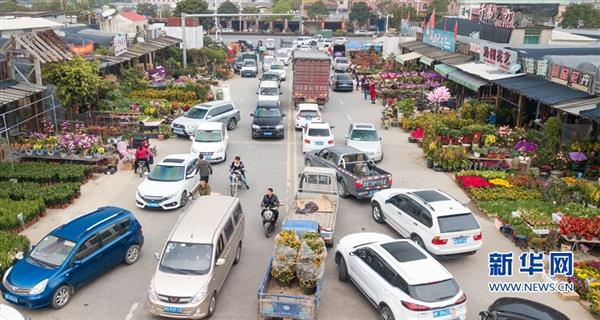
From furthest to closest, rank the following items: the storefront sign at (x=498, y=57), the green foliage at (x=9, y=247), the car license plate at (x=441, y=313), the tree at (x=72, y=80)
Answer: the storefront sign at (x=498, y=57)
the tree at (x=72, y=80)
the green foliage at (x=9, y=247)
the car license plate at (x=441, y=313)

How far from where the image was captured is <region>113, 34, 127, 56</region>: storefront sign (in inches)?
1409

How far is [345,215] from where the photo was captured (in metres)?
17.5

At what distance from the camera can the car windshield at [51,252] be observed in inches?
472

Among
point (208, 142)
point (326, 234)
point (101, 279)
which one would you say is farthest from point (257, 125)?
point (101, 279)

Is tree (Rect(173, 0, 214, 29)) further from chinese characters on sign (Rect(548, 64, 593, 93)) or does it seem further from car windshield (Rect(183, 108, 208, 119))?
chinese characters on sign (Rect(548, 64, 593, 93))

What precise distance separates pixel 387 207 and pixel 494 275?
12.3 feet

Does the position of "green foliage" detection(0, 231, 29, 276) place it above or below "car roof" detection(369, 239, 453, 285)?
below

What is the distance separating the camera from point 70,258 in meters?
12.0

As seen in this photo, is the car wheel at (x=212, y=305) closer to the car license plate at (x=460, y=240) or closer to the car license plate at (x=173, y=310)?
the car license plate at (x=173, y=310)

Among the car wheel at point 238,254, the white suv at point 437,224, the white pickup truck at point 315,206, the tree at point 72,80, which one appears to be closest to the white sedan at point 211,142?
the white pickup truck at point 315,206

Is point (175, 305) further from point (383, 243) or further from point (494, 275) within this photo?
point (494, 275)

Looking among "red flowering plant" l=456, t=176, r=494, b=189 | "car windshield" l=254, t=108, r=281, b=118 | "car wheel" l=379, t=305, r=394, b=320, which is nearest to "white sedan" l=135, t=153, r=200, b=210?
"car wheel" l=379, t=305, r=394, b=320

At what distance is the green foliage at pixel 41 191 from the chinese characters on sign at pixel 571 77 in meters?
20.8

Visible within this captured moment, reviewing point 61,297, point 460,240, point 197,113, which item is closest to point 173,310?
point 61,297
